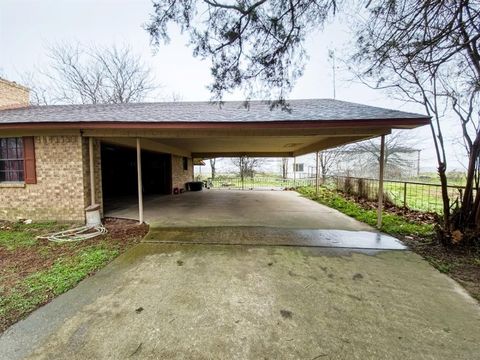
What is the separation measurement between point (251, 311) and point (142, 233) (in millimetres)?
3536

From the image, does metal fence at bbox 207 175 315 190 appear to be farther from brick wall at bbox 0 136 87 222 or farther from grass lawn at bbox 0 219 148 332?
grass lawn at bbox 0 219 148 332

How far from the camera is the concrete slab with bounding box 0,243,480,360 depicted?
1940 millimetres

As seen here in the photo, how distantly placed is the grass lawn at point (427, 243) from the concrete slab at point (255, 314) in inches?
9.6

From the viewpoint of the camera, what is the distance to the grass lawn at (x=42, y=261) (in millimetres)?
2670

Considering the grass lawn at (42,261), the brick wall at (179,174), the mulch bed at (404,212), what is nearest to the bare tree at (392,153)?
the mulch bed at (404,212)

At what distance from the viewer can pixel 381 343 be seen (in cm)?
201

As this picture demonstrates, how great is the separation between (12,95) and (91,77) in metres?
10.9

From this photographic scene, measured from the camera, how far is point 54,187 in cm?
592

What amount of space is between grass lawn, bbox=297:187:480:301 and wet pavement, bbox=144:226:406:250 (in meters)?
0.39

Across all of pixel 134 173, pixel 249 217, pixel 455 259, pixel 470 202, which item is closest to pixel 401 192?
pixel 470 202

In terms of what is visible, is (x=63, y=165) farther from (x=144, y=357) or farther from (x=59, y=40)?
(x=59, y=40)

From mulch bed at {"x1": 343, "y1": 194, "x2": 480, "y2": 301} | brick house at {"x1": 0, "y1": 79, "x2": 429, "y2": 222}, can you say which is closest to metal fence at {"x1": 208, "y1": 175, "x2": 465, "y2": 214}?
mulch bed at {"x1": 343, "y1": 194, "x2": 480, "y2": 301}

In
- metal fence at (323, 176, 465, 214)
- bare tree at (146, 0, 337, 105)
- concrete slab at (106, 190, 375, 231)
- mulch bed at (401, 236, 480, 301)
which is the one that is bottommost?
mulch bed at (401, 236, 480, 301)

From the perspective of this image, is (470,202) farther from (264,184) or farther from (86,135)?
(264,184)
